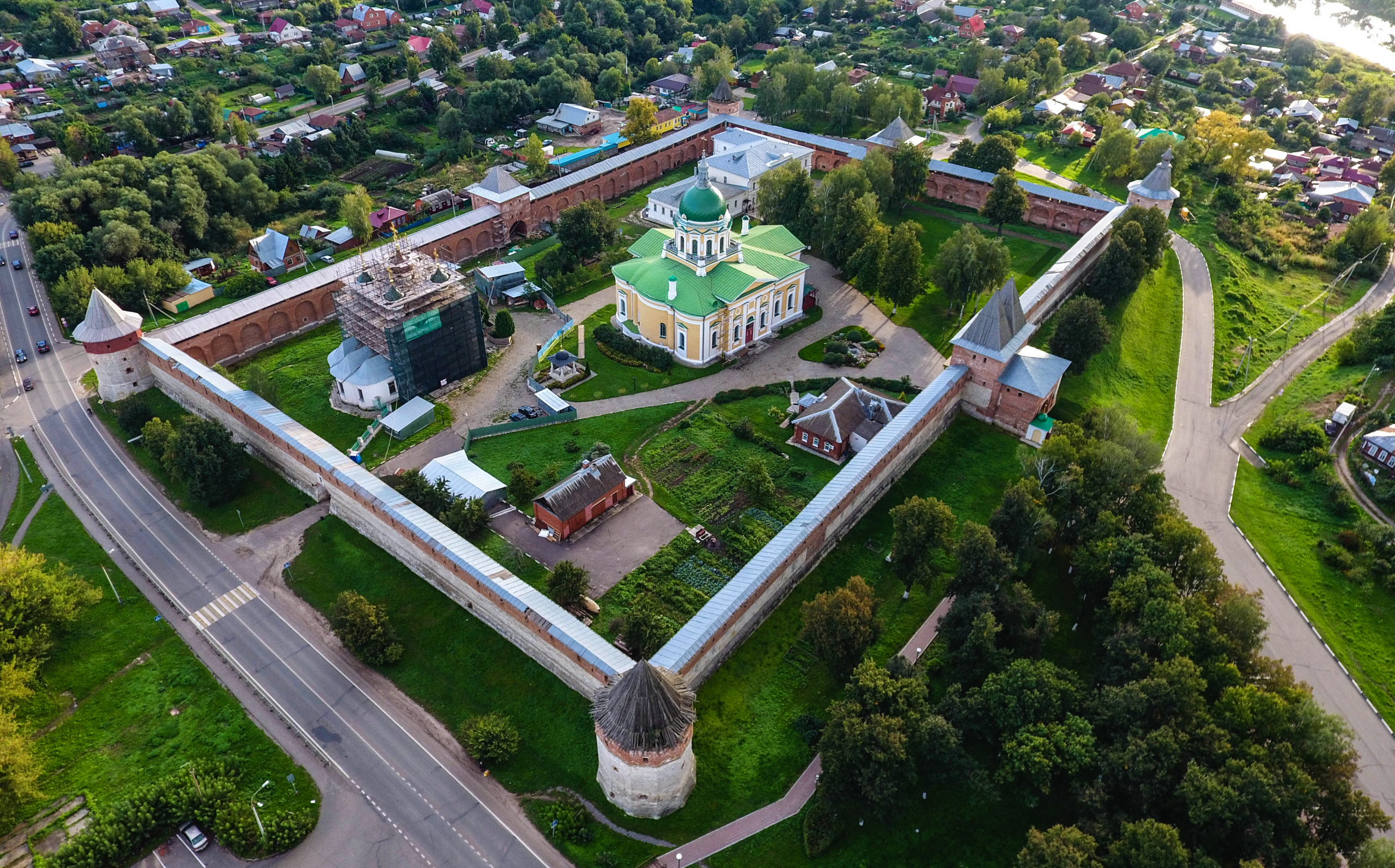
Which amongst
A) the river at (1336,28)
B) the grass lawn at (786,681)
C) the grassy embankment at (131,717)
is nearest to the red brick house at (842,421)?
the grass lawn at (786,681)

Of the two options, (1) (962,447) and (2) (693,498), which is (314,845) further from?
(1) (962,447)

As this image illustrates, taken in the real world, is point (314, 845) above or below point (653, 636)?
below

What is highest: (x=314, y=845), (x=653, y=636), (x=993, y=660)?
(x=993, y=660)

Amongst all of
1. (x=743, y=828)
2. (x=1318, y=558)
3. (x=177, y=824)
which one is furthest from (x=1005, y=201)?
(x=177, y=824)

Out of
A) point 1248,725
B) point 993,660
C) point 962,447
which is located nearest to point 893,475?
point 962,447

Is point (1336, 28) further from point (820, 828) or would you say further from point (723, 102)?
point (820, 828)

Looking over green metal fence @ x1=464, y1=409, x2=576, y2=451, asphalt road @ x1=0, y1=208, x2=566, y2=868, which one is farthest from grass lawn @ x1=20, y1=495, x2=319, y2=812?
green metal fence @ x1=464, y1=409, x2=576, y2=451

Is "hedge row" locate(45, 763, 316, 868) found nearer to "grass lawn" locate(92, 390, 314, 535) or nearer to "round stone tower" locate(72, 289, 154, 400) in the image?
"grass lawn" locate(92, 390, 314, 535)
